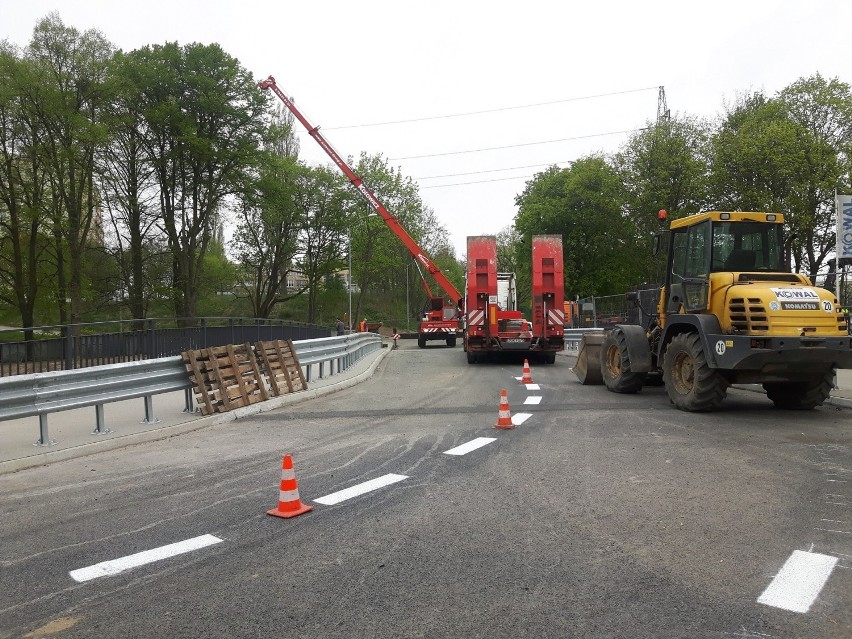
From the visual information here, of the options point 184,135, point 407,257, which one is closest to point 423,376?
point 184,135

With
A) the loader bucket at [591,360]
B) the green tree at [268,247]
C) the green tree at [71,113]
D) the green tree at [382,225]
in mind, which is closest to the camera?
the loader bucket at [591,360]

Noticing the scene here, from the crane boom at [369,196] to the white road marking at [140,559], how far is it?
2564cm

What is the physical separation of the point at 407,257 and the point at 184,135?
30.2 meters

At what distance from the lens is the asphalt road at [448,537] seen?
3.10m

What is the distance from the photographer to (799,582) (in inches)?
135

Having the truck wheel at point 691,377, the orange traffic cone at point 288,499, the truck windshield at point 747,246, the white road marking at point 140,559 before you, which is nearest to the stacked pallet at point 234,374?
the orange traffic cone at point 288,499

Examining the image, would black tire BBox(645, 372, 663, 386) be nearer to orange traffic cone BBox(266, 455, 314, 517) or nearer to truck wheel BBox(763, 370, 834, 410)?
truck wheel BBox(763, 370, 834, 410)

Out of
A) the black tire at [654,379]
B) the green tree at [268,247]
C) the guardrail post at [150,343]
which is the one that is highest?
the green tree at [268,247]

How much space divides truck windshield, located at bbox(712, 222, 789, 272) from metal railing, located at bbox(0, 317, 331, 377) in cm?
910

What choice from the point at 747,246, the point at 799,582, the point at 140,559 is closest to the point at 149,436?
the point at 140,559

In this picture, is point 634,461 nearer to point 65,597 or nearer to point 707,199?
point 65,597

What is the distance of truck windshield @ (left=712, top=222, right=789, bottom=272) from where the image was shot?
962cm

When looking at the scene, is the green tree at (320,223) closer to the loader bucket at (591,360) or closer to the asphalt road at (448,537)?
the loader bucket at (591,360)

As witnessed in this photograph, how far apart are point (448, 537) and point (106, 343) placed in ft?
31.5
